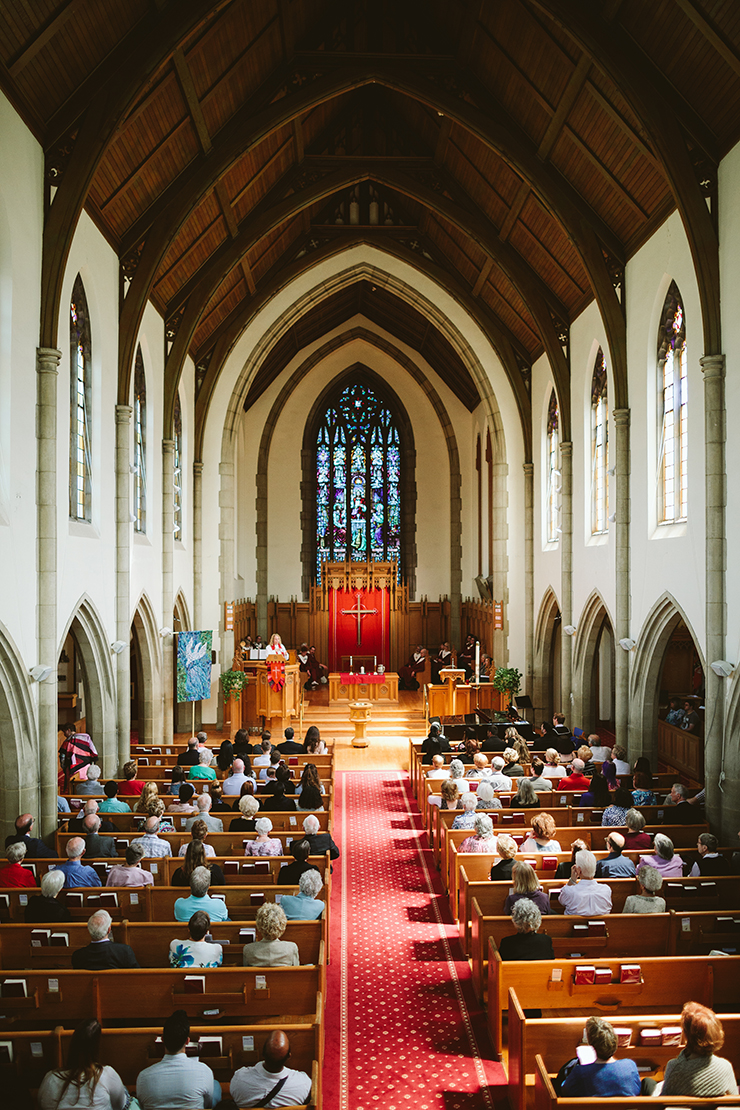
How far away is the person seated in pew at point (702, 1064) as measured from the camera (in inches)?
161

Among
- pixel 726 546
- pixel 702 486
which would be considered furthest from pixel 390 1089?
pixel 702 486

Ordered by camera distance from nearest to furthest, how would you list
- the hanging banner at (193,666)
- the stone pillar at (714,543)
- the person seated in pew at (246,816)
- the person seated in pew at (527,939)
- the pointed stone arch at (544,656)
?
the person seated in pew at (527,939), the person seated in pew at (246,816), the stone pillar at (714,543), the hanging banner at (193,666), the pointed stone arch at (544,656)

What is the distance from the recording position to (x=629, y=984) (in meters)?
5.74

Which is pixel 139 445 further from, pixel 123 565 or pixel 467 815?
pixel 467 815

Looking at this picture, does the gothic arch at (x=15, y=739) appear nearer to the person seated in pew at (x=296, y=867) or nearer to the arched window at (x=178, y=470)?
the person seated in pew at (x=296, y=867)

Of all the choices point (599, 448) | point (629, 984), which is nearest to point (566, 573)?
point (599, 448)

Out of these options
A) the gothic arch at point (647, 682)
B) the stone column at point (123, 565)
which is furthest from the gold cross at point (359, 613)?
the gothic arch at point (647, 682)

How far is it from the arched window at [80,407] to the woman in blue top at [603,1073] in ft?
32.1

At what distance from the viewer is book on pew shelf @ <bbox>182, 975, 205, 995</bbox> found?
18.1 feet

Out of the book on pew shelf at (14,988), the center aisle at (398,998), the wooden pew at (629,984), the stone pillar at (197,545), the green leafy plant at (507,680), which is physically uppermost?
the stone pillar at (197,545)

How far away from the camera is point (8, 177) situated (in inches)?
370

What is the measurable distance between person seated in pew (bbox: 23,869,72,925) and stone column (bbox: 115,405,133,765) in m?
6.56

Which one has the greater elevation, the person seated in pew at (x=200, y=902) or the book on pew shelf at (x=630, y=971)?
the person seated in pew at (x=200, y=902)

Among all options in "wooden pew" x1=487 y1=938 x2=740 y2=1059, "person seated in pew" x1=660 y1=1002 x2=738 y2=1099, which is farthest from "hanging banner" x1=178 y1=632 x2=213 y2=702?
"person seated in pew" x1=660 y1=1002 x2=738 y2=1099
